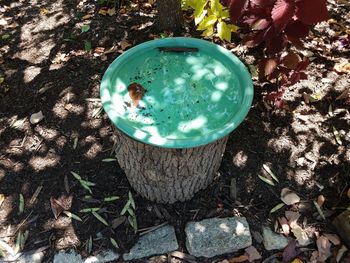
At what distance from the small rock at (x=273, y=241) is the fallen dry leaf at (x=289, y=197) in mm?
266

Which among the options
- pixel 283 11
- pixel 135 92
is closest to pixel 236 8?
pixel 283 11

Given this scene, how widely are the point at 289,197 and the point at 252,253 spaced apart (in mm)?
523

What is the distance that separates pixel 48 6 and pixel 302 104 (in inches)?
119

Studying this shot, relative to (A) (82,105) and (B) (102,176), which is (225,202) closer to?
(B) (102,176)

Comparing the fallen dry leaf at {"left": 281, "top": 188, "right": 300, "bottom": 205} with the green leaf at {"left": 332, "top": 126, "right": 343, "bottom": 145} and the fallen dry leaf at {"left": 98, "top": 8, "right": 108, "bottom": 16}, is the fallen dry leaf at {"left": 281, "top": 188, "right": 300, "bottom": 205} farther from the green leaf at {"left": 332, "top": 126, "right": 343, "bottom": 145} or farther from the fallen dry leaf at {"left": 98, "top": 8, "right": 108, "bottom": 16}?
the fallen dry leaf at {"left": 98, "top": 8, "right": 108, "bottom": 16}

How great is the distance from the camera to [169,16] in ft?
12.0

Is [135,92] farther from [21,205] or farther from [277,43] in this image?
[21,205]

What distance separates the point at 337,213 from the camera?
2.77 meters

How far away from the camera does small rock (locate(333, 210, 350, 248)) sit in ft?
8.53

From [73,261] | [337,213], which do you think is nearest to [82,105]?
[73,261]

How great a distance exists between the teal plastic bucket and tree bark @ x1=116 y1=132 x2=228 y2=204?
0.44 feet

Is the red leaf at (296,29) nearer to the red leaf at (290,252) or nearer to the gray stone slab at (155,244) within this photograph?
the red leaf at (290,252)

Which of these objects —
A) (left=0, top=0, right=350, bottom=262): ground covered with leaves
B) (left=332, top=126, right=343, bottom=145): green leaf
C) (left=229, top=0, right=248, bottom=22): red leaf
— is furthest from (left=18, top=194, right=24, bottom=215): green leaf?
(left=332, top=126, right=343, bottom=145): green leaf

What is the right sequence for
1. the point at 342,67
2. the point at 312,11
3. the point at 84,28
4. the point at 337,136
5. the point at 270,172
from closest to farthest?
the point at 312,11, the point at 270,172, the point at 337,136, the point at 342,67, the point at 84,28
